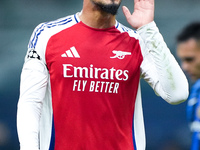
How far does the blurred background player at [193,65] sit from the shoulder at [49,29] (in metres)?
1.38

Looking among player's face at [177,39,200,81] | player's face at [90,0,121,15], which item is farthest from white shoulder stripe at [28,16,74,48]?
player's face at [177,39,200,81]

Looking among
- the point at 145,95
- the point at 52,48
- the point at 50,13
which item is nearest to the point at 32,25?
the point at 50,13

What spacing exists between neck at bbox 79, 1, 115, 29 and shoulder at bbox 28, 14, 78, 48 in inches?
2.8

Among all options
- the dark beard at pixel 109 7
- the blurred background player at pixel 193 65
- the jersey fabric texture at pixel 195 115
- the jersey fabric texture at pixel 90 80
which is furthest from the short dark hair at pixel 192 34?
the dark beard at pixel 109 7

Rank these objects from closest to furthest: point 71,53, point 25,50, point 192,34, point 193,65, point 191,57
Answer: point 71,53, point 193,65, point 191,57, point 192,34, point 25,50

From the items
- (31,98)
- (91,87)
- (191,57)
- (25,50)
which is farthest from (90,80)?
(25,50)

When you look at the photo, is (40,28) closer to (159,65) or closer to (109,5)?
(109,5)

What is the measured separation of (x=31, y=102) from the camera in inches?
104

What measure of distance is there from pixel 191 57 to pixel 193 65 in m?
0.15

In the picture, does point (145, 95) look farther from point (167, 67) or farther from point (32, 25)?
point (167, 67)

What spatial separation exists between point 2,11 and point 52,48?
11.1 feet

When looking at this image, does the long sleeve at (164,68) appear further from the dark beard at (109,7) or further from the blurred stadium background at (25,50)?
the blurred stadium background at (25,50)

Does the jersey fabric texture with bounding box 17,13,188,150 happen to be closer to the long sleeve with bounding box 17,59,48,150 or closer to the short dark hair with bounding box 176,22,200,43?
the long sleeve with bounding box 17,59,48,150

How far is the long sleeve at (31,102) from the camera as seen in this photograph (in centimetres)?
262
